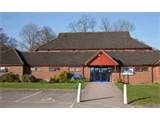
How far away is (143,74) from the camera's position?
36500 millimetres

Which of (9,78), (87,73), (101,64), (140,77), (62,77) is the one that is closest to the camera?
(9,78)

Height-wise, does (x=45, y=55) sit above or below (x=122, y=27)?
below

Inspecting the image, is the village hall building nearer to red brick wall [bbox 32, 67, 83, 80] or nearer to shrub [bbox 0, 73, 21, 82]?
red brick wall [bbox 32, 67, 83, 80]

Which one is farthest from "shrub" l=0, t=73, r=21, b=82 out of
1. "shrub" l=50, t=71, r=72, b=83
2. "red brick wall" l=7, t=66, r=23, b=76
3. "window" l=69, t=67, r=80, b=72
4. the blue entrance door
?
the blue entrance door

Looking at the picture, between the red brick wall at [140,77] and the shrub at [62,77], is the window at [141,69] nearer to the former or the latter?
the red brick wall at [140,77]

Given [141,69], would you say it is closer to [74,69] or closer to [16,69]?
[74,69]

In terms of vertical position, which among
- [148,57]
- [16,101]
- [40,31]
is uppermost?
[40,31]

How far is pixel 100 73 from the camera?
35531 mm

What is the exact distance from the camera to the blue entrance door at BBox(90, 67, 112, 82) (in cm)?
3244

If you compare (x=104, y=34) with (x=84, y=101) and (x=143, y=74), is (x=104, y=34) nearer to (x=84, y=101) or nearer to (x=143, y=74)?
(x=143, y=74)

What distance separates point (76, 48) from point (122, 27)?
7.16 metres

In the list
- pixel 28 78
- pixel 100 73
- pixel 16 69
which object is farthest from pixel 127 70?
pixel 16 69

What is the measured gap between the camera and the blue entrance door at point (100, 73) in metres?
32.4

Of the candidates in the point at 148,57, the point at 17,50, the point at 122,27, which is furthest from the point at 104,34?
the point at 17,50
